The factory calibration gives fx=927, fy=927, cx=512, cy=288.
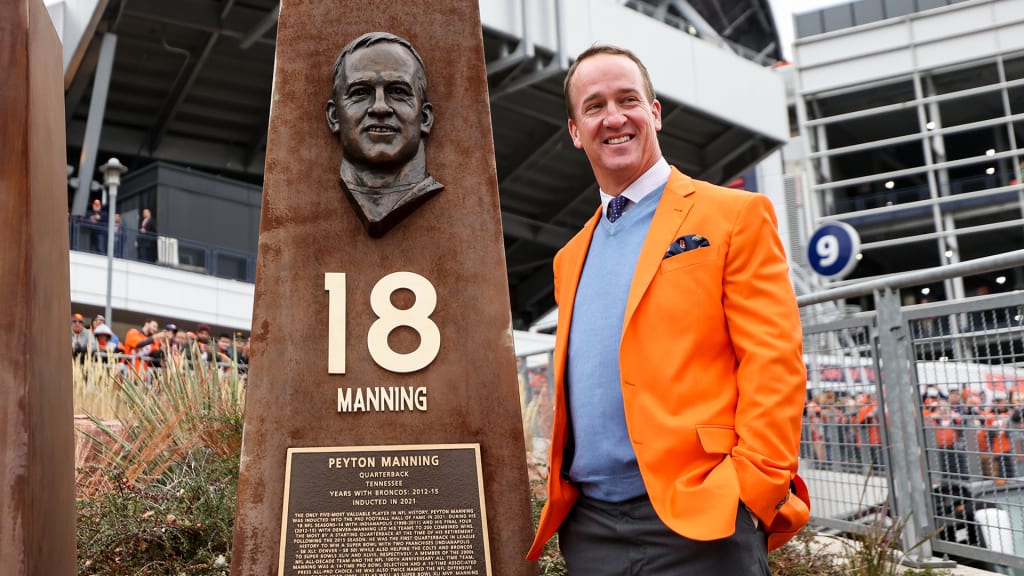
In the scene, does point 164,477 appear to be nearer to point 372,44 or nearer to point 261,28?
point 372,44

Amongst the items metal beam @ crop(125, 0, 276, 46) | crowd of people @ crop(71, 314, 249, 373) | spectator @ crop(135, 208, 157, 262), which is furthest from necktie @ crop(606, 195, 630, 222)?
spectator @ crop(135, 208, 157, 262)

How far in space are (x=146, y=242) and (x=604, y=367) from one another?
22.3 meters

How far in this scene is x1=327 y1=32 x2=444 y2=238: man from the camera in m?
4.18

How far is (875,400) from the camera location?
6.04 m

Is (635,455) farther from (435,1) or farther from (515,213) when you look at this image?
(515,213)

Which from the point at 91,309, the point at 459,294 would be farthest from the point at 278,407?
the point at 91,309

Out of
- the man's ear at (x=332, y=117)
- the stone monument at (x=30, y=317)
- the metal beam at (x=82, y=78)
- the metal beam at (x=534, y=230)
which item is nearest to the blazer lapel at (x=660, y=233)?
the man's ear at (x=332, y=117)

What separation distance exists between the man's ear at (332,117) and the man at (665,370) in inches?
57.7

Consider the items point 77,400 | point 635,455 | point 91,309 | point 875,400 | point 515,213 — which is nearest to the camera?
point 635,455

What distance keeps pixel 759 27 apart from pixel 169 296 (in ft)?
96.1

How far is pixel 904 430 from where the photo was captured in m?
5.56

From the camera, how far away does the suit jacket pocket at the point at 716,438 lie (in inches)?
103

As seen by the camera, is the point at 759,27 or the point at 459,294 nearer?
the point at 459,294

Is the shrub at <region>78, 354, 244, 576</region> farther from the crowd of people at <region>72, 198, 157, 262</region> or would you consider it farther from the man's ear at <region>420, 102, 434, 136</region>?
the crowd of people at <region>72, 198, 157, 262</region>
